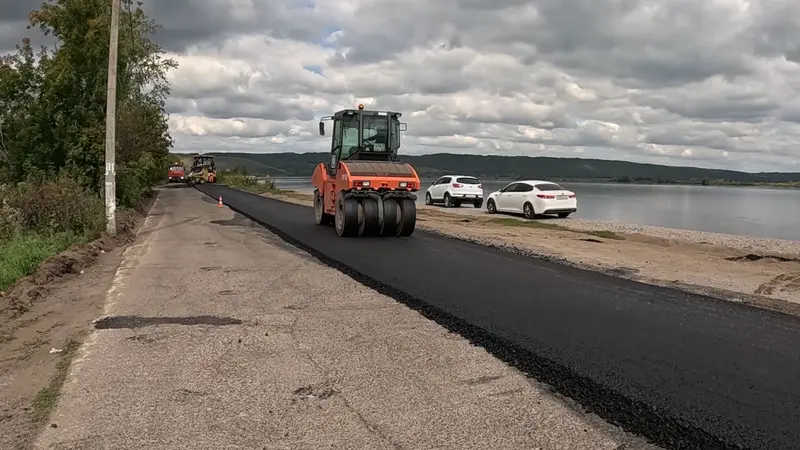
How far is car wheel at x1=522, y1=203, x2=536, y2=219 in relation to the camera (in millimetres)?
28438

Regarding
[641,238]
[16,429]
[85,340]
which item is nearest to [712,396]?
[16,429]

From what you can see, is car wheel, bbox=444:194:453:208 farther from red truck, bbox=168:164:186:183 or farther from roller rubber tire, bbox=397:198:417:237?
red truck, bbox=168:164:186:183

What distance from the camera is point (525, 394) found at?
5074 mm

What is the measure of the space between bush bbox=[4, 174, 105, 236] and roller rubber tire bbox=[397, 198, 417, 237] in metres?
7.27

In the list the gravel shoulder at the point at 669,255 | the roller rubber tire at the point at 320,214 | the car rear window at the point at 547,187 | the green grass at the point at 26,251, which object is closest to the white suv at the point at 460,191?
the car rear window at the point at 547,187

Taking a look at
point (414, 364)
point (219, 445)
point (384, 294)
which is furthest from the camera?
point (384, 294)

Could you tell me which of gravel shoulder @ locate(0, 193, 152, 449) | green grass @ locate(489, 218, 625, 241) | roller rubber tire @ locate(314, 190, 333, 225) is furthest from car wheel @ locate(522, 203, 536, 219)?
gravel shoulder @ locate(0, 193, 152, 449)

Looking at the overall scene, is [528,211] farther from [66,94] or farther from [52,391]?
[52,391]

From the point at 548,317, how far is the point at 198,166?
6574cm

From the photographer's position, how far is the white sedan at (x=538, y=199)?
27984mm

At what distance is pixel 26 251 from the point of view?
12.1 meters

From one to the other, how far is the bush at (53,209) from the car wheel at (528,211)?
1743 centimetres

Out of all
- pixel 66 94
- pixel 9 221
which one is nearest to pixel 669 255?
pixel 9 221

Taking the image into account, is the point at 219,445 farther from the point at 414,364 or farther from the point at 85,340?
the point at 85,340
